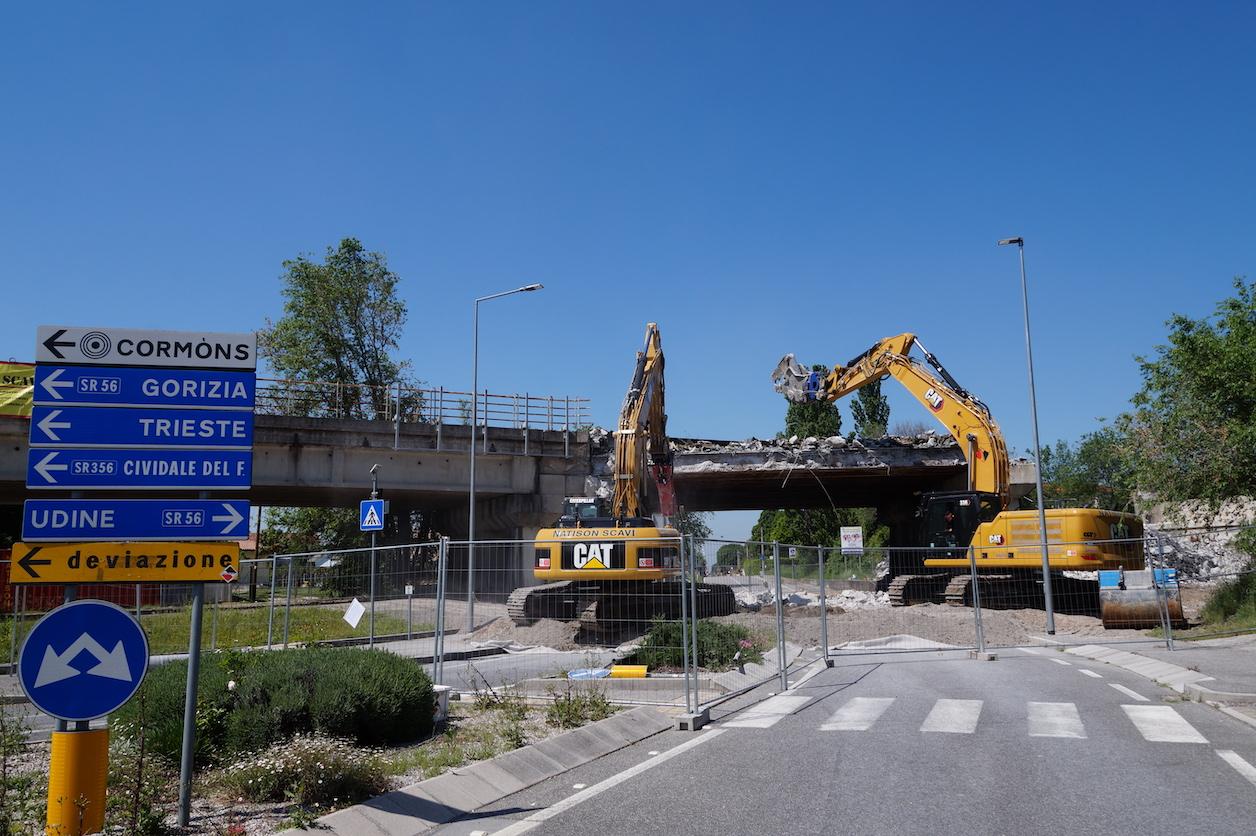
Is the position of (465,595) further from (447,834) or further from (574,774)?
(447,834)

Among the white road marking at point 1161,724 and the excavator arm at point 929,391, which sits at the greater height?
the excavator arm at point 929,391

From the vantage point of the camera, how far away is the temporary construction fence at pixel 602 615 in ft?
40.5

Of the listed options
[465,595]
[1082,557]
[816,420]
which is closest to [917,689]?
[465,595]

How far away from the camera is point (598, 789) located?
279 inches

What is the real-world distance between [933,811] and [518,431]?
28318 millimetres

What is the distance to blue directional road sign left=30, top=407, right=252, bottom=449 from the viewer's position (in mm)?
6105

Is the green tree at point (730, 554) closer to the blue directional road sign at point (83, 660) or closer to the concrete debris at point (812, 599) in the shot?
the concrete debris at point (812, 599)

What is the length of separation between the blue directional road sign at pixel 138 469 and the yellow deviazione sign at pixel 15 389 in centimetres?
2478

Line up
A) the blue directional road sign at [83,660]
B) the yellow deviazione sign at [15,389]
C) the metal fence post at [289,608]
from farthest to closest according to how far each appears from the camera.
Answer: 1. the yellow deviazione sign at [15,389]
2. the metal fence post at [289,608]
3. the blue directional road sign at [83,660]

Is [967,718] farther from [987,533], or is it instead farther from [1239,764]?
[987,533]

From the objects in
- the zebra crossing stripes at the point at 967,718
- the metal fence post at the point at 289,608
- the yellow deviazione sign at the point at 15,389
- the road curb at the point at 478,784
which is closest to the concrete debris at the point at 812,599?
the zebra crossing stripes at the point at 967,718

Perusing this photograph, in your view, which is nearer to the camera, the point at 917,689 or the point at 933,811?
the point at 933,811

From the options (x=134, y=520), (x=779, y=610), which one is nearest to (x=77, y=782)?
(x=134, y=520)

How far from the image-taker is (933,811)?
6309mm
